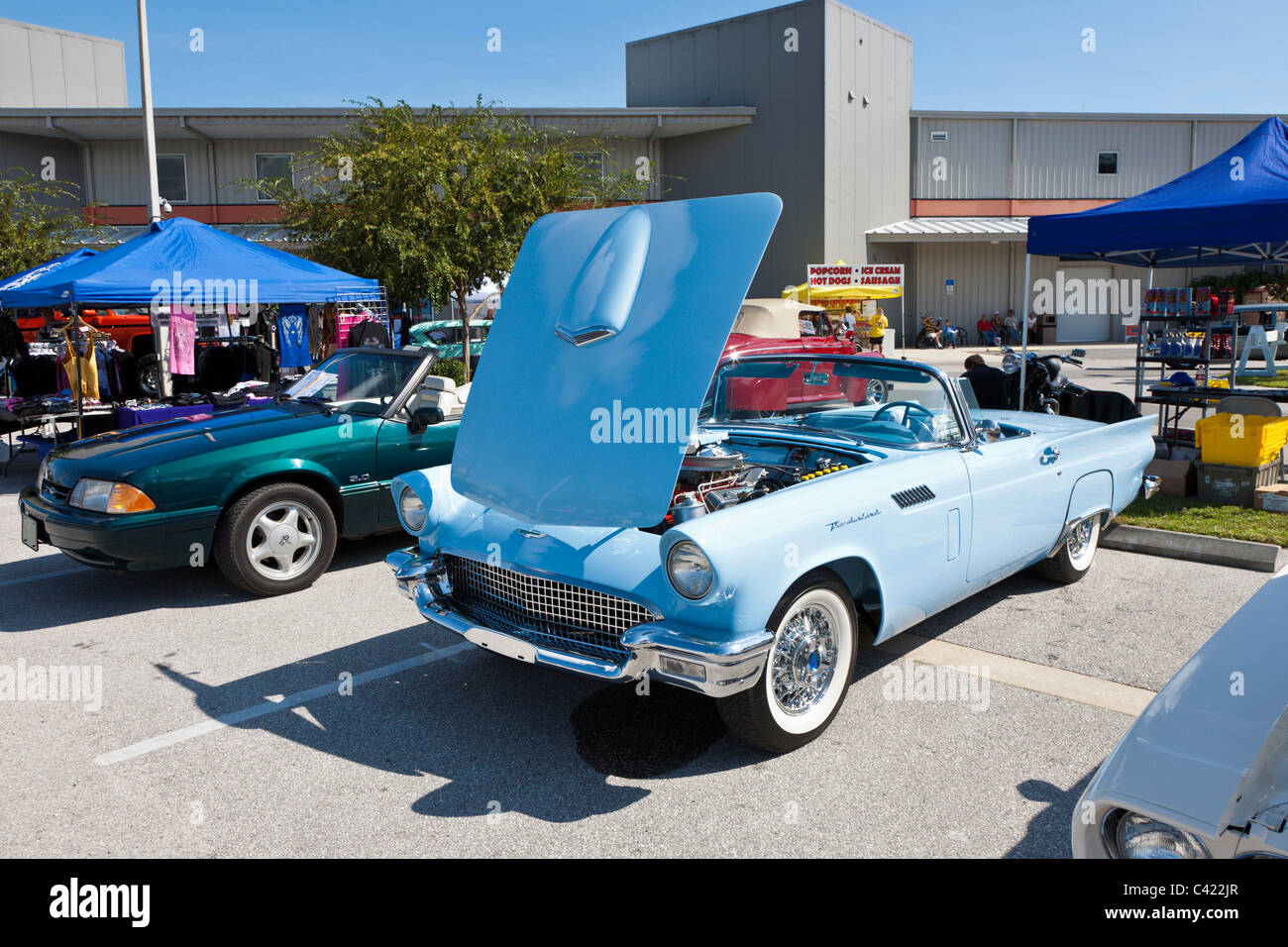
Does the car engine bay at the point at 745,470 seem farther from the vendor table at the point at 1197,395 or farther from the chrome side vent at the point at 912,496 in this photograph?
the vendor table at the point at 1197,395

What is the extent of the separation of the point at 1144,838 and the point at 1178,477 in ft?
22.8

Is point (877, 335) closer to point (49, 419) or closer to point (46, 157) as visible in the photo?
point (49, 419)

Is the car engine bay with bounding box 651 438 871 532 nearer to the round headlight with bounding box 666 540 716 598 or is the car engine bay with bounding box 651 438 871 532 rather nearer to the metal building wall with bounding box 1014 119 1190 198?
the round headlight with bounding box 666 540 716 598

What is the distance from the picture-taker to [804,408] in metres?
5.24

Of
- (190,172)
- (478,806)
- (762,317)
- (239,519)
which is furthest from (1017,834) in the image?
(190,172)

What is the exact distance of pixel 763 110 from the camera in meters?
29.5

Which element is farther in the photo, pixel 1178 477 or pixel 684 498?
pixel 1178 477

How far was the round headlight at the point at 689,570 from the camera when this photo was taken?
11.0ft

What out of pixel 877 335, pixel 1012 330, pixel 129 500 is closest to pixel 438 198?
pixel 129 500

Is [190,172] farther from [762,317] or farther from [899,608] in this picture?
[899,608]

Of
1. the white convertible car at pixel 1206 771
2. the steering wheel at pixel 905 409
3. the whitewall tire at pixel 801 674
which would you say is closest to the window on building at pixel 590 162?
the steering wheel at pixel 905 409

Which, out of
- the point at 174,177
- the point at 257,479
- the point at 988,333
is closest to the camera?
the point at 257,479

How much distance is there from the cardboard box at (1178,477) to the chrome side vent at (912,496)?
15.9 ft
